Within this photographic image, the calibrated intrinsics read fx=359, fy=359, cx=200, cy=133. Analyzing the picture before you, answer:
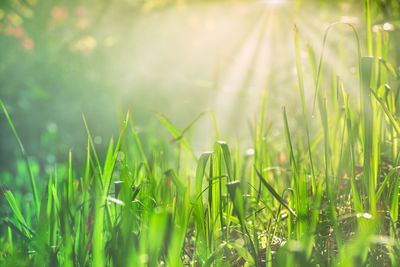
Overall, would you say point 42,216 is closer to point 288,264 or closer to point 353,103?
point 288,264

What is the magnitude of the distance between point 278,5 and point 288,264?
10.2 ft

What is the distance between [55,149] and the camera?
3264 millimetres

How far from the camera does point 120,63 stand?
4.52m

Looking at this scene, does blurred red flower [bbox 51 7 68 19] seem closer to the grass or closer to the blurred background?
the blurred background

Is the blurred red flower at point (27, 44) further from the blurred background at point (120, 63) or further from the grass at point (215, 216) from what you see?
the grass at point (215, 216)

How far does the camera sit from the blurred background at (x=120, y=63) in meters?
3.69

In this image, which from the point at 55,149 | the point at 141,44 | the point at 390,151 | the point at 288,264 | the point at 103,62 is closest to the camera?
the point at 288,264

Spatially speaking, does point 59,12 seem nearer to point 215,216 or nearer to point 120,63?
point 120,63

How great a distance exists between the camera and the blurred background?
3.69m

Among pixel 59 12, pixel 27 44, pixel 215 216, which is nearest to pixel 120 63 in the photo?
pixel 59 12

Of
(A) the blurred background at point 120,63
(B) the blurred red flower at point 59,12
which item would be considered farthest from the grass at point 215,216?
(B) the blurred red flower at point 59,12

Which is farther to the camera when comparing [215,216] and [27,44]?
[27,44]

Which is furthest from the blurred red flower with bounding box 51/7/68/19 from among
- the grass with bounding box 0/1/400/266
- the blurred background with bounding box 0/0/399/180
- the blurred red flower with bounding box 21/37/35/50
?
the grass with bounding box 0/1/400/266

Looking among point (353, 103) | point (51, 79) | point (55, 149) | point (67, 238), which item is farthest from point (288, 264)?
point (51, 79)
